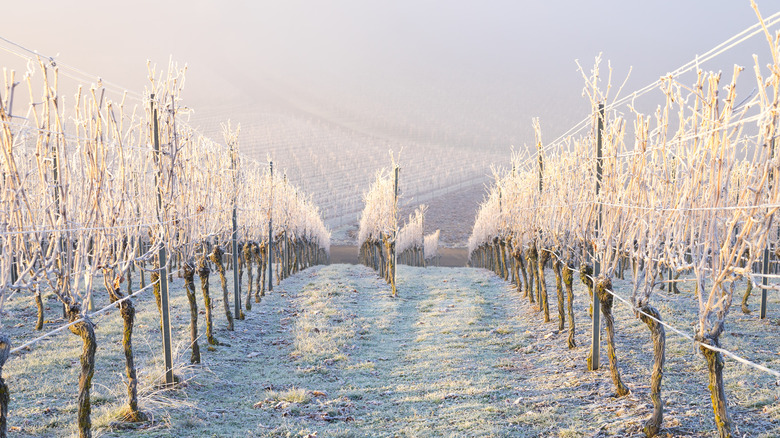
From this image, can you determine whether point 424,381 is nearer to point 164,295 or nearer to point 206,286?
point 164,295

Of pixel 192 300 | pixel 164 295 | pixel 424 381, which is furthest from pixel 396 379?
pixel 164 295

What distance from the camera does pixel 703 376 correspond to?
22.0 ft

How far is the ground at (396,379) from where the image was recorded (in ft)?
18.5

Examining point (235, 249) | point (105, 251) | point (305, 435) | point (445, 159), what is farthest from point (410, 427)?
point (445, 159)

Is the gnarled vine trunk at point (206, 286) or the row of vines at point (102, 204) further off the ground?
the row of vines at point (102, 204)

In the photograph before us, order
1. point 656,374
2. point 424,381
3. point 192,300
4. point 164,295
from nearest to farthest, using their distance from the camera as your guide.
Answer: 1. point 656,374
2. point 164,295
3. point 424,381
4. point 192,300

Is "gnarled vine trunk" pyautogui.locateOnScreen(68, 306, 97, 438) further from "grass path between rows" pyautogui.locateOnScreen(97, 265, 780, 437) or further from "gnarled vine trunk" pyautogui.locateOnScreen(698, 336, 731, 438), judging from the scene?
"gnarled vine trunk" pyautogui.locateOnScreen(698, 336, 731, 438)

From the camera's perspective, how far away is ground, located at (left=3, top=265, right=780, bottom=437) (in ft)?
18.5

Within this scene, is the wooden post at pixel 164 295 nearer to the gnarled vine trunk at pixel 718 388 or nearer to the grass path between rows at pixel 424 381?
the grass path between rows at pixel 424 381

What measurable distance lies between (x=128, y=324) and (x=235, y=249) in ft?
16.9

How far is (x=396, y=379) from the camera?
26.0 feet

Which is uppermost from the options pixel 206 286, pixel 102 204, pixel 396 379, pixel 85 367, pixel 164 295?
pixel 102 204

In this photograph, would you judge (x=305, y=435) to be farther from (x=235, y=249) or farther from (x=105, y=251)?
(x=235, y=249)

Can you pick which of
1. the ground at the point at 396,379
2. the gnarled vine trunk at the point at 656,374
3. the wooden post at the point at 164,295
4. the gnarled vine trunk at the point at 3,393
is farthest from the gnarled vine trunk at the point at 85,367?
the gnarled vine trunk at the point at 656,374
